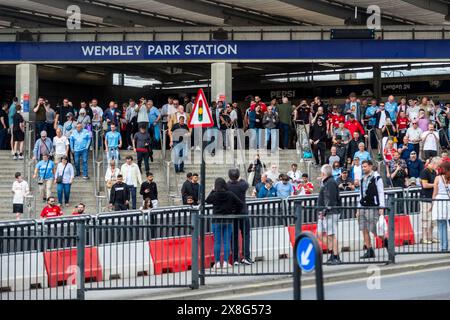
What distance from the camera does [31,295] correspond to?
1436 centimetres

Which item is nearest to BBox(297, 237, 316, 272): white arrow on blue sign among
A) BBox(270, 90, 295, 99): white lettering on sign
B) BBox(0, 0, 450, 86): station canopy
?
BBox(0, 0, 450, 86): station canopy

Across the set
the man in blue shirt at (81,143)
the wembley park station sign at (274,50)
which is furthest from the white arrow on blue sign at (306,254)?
the wembley park station sign at (274,50)

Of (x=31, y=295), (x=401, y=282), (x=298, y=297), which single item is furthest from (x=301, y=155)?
(x=298, y=297)

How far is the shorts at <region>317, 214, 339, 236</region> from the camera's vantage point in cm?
1648

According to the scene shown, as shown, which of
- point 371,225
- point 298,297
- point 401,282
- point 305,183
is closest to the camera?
point 298,297

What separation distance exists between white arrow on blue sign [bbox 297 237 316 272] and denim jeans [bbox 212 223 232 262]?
599 cm

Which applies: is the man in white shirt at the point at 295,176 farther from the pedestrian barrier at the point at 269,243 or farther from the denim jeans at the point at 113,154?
the pedestrian barrier at the point at 269,243

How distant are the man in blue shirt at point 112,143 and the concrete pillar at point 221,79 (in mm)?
6774

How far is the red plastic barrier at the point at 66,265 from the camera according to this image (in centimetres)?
1486

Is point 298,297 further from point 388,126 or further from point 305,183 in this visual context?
point 388,126

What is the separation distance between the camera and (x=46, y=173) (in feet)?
82.7

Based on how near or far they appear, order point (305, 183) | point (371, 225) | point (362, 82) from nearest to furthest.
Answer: point (371, 225) → point (305, 183) → point (362, 82)

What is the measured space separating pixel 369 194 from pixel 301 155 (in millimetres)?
9790
